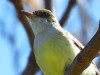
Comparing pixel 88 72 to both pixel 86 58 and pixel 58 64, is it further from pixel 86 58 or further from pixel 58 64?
pixel 86 58

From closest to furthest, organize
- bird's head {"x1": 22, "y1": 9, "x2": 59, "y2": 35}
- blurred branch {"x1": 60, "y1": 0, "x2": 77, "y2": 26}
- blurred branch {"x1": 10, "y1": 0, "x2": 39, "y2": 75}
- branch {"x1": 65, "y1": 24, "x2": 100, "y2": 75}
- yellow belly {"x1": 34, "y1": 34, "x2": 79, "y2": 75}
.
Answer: branch {"x1": 65, "y1": 24, "x2": 100, "y2": 75}, blurred branch {"x1": 10, "y1": 0, "x2": 39, "y2": 75}, yellow belly {"x1": 34, "y1": 34, "x2": 79, "y2": 75}, blurred branch {"x1": 60, "y1": 0, "x2": 77, "y2": 26}, bird's head {"x1": 22, "y1": 9, "x2": 59, "y2": 35}

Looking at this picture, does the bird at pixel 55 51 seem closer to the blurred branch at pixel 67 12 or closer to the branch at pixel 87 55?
the blurred branch at pixel 67 12

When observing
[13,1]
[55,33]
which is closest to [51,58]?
[55,33]

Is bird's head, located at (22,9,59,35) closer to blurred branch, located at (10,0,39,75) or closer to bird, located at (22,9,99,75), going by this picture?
bird, located at (22,9,99,75)

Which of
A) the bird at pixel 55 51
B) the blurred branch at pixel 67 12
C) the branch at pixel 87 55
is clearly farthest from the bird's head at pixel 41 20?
the branch at pixel 87 55

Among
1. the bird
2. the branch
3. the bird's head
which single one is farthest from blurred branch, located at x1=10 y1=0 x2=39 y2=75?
the branch
